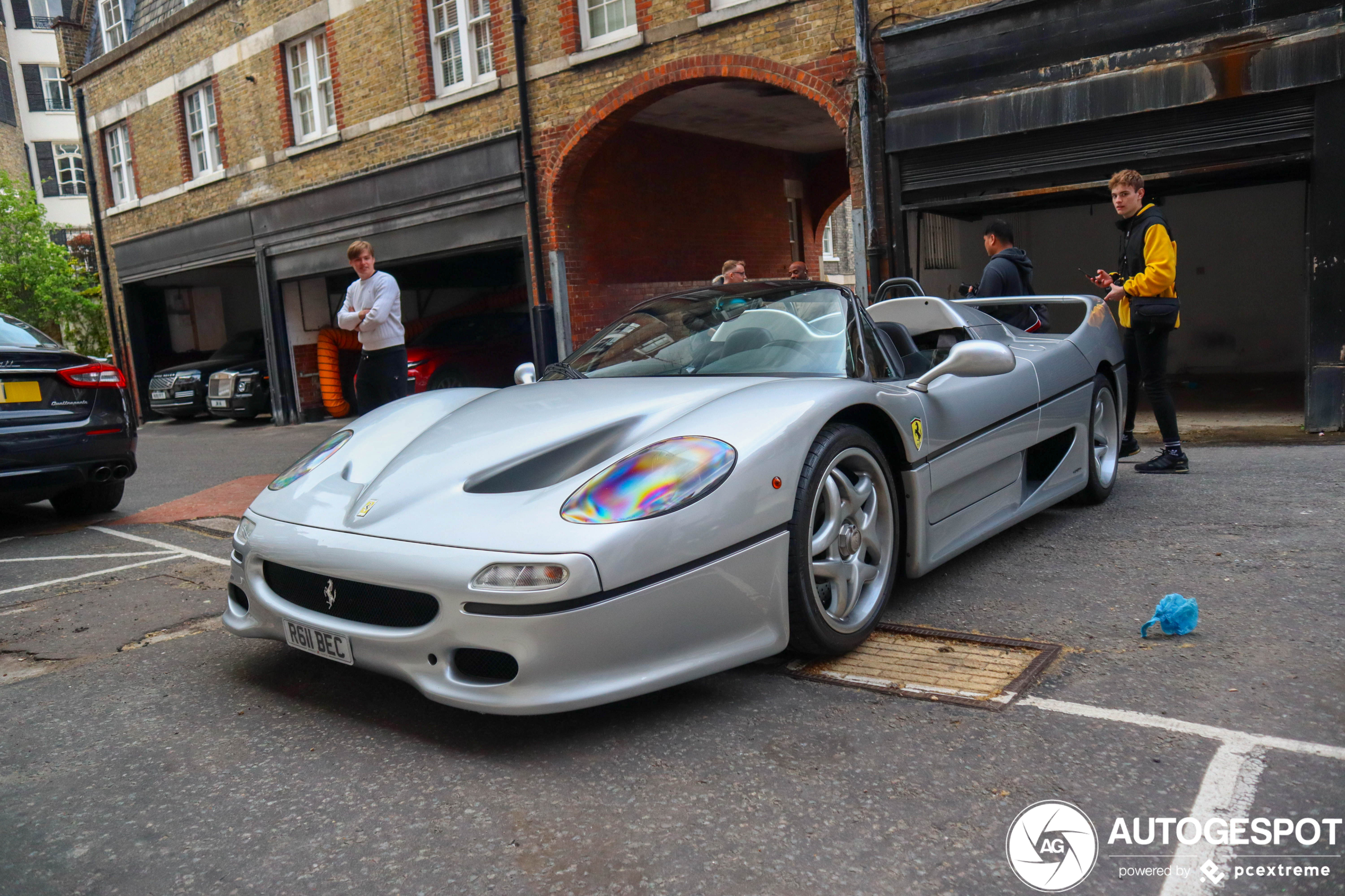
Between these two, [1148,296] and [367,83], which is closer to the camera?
[1148,296]

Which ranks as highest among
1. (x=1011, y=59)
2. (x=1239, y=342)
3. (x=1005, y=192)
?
(x=1011, y=59)

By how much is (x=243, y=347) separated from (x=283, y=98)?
172 inches

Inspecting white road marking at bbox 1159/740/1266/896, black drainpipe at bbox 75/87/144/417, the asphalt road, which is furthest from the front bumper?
black drainpipe at bbox 75/87/144/417

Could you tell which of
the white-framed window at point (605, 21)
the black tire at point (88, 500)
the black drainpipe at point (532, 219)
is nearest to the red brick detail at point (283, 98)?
the black drainpipe at point (532, 219)

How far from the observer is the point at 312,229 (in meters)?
14.9

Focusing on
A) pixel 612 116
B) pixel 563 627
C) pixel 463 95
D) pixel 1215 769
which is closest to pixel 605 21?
pixel 612 116

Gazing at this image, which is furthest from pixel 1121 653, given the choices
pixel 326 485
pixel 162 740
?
pixel 162 740

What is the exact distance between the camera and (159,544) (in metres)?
5.50

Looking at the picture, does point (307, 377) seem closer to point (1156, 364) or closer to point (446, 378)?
point (446, 378)

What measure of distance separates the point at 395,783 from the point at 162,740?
0.79 m

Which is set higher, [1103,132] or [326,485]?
[1103,132]

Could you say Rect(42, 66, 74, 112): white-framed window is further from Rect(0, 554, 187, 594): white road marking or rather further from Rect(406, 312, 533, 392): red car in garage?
Rect(0, 554, 187, 594): white road marking

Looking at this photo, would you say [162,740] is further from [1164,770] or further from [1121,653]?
[1121,653]

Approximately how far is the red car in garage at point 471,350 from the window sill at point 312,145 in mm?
3069
